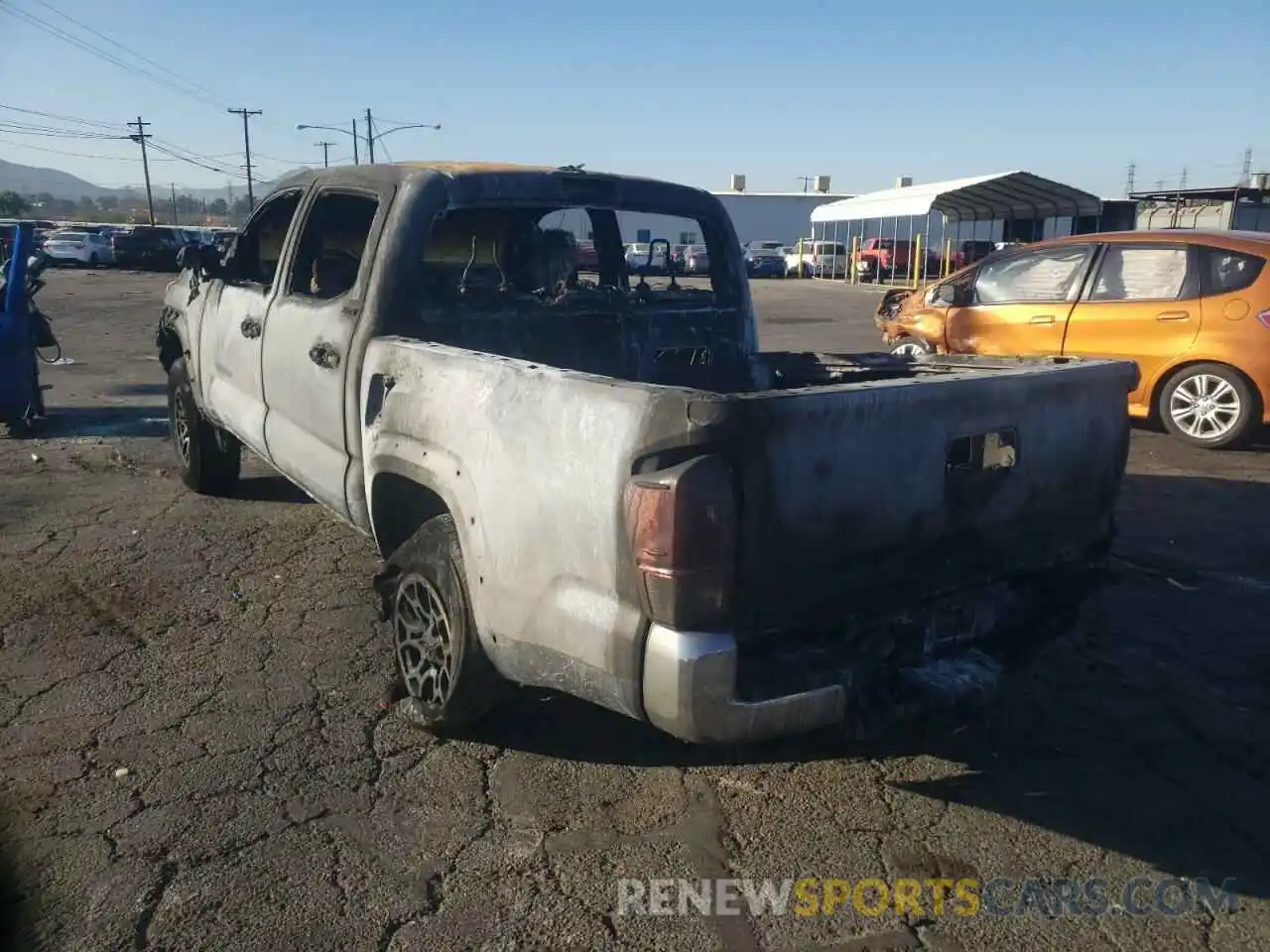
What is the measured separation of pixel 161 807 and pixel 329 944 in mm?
913

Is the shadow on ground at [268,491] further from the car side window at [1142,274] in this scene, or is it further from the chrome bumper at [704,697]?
the car side window at [1142,274]

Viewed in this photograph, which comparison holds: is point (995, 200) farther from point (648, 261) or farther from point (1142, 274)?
point (648, 261)

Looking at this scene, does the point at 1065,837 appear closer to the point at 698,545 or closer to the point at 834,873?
the point at 834,873

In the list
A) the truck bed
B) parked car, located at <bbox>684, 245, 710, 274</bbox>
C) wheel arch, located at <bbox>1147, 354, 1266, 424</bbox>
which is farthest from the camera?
wheel arch, located at <bbox>1147, 354, 1266, 424</bbox>

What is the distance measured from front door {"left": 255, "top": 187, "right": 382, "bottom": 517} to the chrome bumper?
5.96ft

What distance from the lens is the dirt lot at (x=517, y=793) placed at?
8.76ft

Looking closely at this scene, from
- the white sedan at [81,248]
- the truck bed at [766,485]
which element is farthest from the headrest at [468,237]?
the white sedan at [81,248]

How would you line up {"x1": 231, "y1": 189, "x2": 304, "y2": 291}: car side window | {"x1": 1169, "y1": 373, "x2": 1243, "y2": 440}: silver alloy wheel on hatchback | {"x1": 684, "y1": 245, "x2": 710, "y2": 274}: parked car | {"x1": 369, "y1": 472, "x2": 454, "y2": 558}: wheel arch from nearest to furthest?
{"x1": 369, "y1": 472, "x2": 454, "y2": 558}: wheel arch, {"x1": 684, "y1": 245, "x2": 710, "y2": 274}: parked car, {"x1": 231, "y1": 189, "x2": 304, "y2": 291}: car side window, {"x1": 1169, "y1": 373, "x2": 1243, "y2": 440}: silver alloy wheel on hatchback

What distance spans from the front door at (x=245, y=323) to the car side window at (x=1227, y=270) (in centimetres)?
695

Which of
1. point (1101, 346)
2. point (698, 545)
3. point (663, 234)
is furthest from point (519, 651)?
point (1101, 346)

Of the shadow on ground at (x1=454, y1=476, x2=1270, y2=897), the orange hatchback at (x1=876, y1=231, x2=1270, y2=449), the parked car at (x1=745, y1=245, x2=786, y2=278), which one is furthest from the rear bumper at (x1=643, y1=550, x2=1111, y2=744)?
the parked car at (x1=745, y1=245, x2=786, y2=278)

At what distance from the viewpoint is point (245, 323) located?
5082 millimetres

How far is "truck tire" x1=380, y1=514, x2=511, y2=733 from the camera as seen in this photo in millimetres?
3330

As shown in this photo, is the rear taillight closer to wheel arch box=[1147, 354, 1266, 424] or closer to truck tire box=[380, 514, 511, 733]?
truck tire box=[380, 514, 511, 733]
